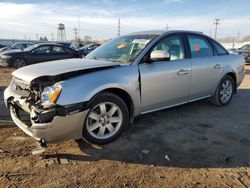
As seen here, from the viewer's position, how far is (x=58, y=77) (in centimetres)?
333

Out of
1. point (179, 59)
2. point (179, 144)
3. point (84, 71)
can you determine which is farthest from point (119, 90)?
point (179, 59)

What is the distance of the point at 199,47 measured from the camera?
519cm

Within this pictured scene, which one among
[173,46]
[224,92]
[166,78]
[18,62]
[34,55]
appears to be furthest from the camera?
[34,55]

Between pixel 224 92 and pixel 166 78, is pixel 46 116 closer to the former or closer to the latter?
pixel 166 78

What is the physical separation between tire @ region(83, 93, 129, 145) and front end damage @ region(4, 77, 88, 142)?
0.18 metres

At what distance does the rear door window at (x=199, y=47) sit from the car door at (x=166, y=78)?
0.28 metres

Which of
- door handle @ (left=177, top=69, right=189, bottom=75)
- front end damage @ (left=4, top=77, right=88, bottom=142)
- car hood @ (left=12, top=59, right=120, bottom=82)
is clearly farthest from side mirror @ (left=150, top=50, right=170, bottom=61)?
front end damage @ (left=4, top=77, right=88, bottom=142)

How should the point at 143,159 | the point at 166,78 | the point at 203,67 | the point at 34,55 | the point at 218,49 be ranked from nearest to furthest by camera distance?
1. the point at 143,159
2. the point at 166,78
3. the point at 203,67
4. the point at 218,49
5. the point at 34,55

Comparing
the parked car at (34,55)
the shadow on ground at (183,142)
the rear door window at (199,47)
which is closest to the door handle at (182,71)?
the rear door window at (199,47)

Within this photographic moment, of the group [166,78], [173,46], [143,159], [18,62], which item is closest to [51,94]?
[143,159]

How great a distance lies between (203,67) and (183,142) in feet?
5.79

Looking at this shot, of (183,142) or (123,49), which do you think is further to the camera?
(123,49)

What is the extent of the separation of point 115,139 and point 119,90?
2.36 ft

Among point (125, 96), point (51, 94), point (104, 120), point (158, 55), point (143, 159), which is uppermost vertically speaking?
point (158, 55)
